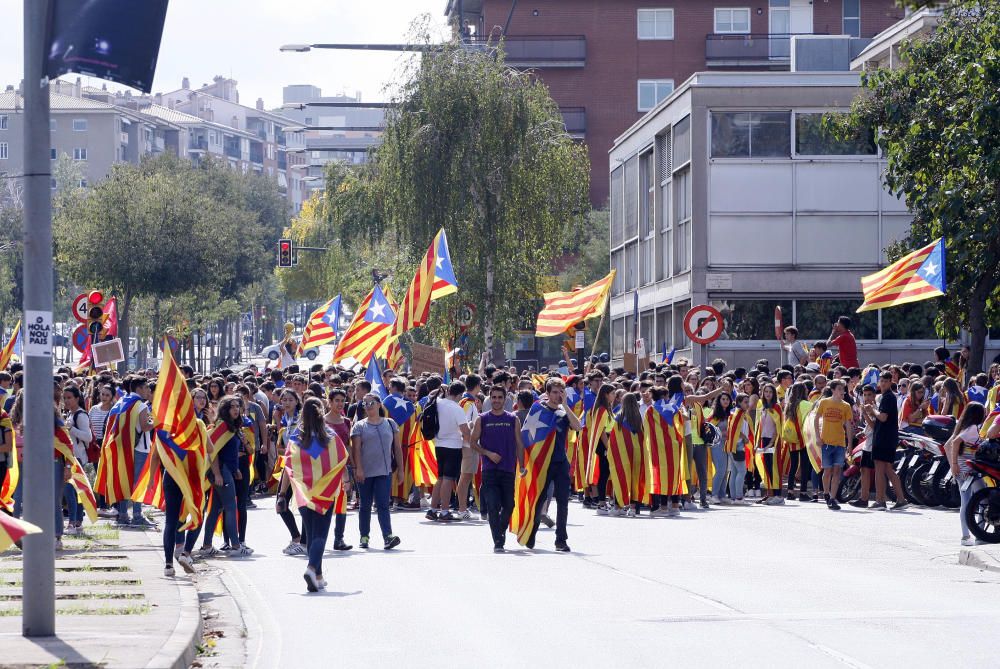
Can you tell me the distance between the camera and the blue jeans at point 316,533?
43.2 feet

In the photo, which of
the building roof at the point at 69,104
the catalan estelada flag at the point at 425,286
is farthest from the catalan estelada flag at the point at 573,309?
the building roof at the point at 69,104

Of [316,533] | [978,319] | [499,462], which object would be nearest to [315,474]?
[316,533]

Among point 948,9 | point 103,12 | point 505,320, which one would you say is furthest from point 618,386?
point 505,320

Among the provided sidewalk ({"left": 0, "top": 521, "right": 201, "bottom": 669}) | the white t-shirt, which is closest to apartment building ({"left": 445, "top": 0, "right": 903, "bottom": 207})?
the white t-shirt

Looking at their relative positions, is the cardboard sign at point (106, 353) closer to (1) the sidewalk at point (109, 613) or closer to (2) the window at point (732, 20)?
(1) the sidewalk at point (109, 613)

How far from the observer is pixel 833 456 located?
858 inches

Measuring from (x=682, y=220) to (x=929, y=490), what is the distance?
69.9 ft

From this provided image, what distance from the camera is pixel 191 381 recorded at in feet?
78.1

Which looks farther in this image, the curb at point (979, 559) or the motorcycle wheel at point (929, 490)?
the motorcycle wheel at point (929, 490)

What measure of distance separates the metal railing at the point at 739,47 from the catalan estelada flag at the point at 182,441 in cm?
6592

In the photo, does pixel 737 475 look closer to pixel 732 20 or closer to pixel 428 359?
pixel 428 359

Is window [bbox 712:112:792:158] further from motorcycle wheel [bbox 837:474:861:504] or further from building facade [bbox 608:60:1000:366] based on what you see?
motorcycle wheel [bbox 837:474:861:504]

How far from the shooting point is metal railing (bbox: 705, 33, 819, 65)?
77.9m

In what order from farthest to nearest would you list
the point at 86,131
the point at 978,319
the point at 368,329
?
1. the point at 86,131
2. the point at 368,329
3. the point at 978,319
